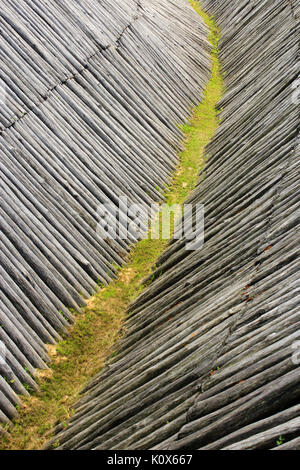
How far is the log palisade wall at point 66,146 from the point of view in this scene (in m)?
6.48

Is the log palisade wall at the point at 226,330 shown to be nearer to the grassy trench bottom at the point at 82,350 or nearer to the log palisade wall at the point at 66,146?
the grassy trench bottom at the point at 82,350

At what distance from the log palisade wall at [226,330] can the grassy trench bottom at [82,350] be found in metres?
0.26

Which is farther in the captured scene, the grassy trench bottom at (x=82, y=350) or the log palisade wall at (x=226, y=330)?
the grassy trench bottom at (x=82, y=350)

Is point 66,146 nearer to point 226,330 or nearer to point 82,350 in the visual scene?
point 82,350

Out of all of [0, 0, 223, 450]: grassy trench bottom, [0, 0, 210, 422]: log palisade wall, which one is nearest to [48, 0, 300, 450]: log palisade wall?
[0, 0, 223, 450]: grassy trench bottom

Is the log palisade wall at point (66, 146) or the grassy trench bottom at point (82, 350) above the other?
the log palisade wall at point (66, 146)

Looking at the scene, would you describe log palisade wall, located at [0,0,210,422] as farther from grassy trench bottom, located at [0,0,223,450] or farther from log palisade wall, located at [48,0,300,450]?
log palisade wall, located at [48,0,300,450]

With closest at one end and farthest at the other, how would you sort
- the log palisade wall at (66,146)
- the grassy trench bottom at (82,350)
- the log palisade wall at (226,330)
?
the log palisade wall at (226,330) < the grassy trench bottom at (82,350) < the log palisade wall at (66,146)

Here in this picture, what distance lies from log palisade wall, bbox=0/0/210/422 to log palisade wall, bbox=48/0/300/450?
3.23 feet

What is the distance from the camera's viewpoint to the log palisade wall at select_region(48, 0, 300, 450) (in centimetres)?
388

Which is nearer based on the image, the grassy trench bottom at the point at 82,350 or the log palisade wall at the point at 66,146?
the grassy trench bottom at the point at 82,350

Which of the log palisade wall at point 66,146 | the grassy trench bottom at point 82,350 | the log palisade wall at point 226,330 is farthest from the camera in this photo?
the log palisade wall at point 66,146

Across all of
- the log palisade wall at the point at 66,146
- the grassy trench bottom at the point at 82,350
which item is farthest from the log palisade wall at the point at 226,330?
the log palisade wall at the point at 66,146

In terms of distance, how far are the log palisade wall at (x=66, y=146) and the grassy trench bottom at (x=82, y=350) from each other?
17 cm
